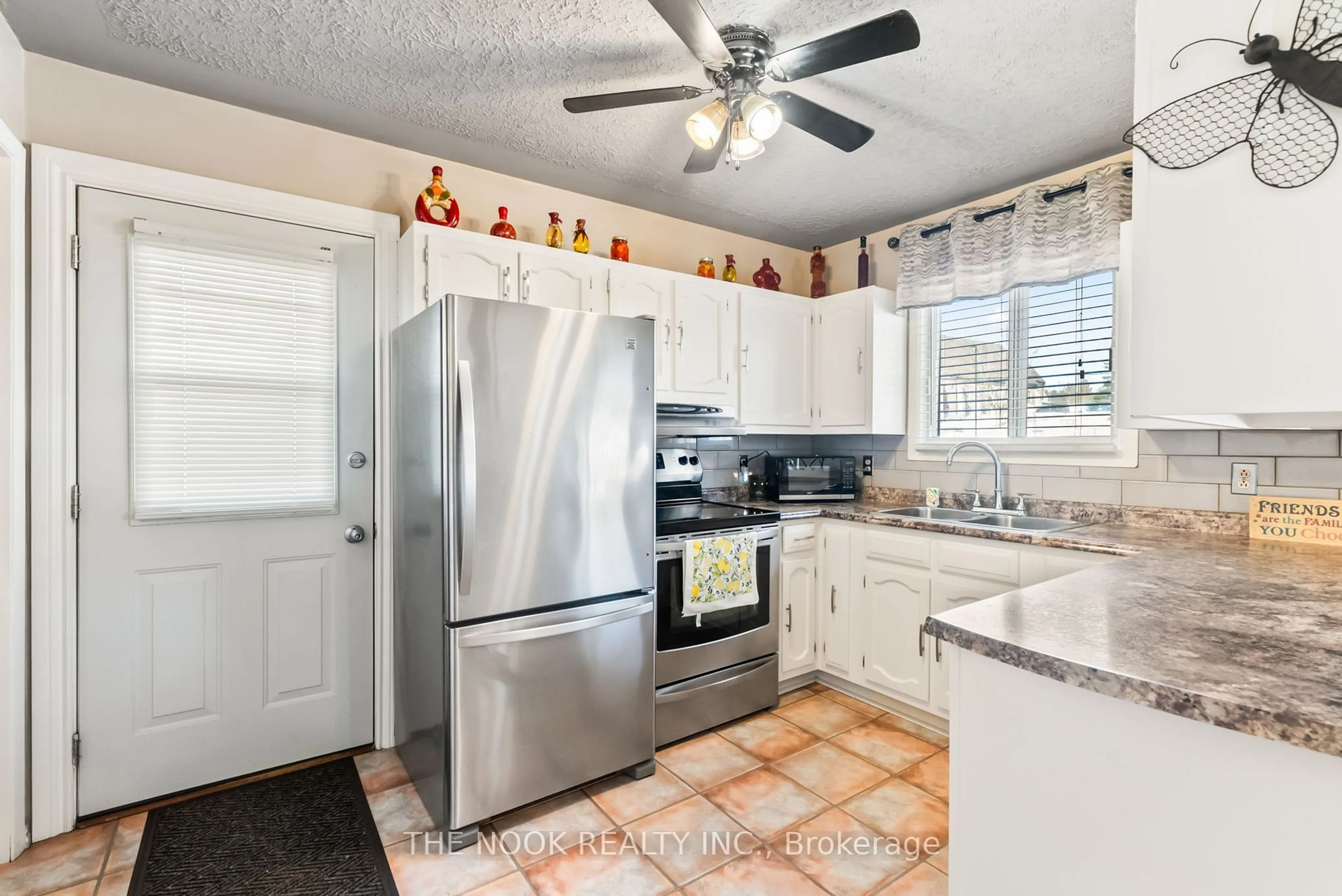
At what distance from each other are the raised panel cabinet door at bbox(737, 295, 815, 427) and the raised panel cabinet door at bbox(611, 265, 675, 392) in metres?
0.44

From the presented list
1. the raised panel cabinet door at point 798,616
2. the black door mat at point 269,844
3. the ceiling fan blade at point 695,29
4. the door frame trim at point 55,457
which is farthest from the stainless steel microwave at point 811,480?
the door frame trim at point 55,457

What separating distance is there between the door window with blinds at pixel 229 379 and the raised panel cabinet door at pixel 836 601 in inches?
85.7

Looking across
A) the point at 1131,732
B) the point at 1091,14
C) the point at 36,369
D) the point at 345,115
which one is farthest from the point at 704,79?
the point at 36,369

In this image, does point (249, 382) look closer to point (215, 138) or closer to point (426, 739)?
point (215, 138)

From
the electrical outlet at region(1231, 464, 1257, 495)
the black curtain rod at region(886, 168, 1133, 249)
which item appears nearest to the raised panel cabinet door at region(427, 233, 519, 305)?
the black curtain rod at region(886, 168, 1133, 249)

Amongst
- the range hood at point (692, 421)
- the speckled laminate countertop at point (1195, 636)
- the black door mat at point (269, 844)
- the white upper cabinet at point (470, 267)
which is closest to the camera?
the speckled laminate countertop at point (1195, 636)

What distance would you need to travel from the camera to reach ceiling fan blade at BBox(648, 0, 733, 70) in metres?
1.37

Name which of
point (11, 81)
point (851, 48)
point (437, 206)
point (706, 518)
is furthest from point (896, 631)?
point (11, 81)

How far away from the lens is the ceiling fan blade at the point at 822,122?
1.79 metres

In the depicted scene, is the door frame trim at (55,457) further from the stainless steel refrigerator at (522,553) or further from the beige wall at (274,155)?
the stainless steel refrigerator at (522,553)

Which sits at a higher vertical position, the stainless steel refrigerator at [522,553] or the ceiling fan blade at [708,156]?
the ceiling fan blade at [708,156]

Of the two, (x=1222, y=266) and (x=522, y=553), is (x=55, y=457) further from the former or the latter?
(x=1222, y=266)

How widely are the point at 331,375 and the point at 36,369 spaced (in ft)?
2.63

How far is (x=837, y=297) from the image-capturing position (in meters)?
3.36
